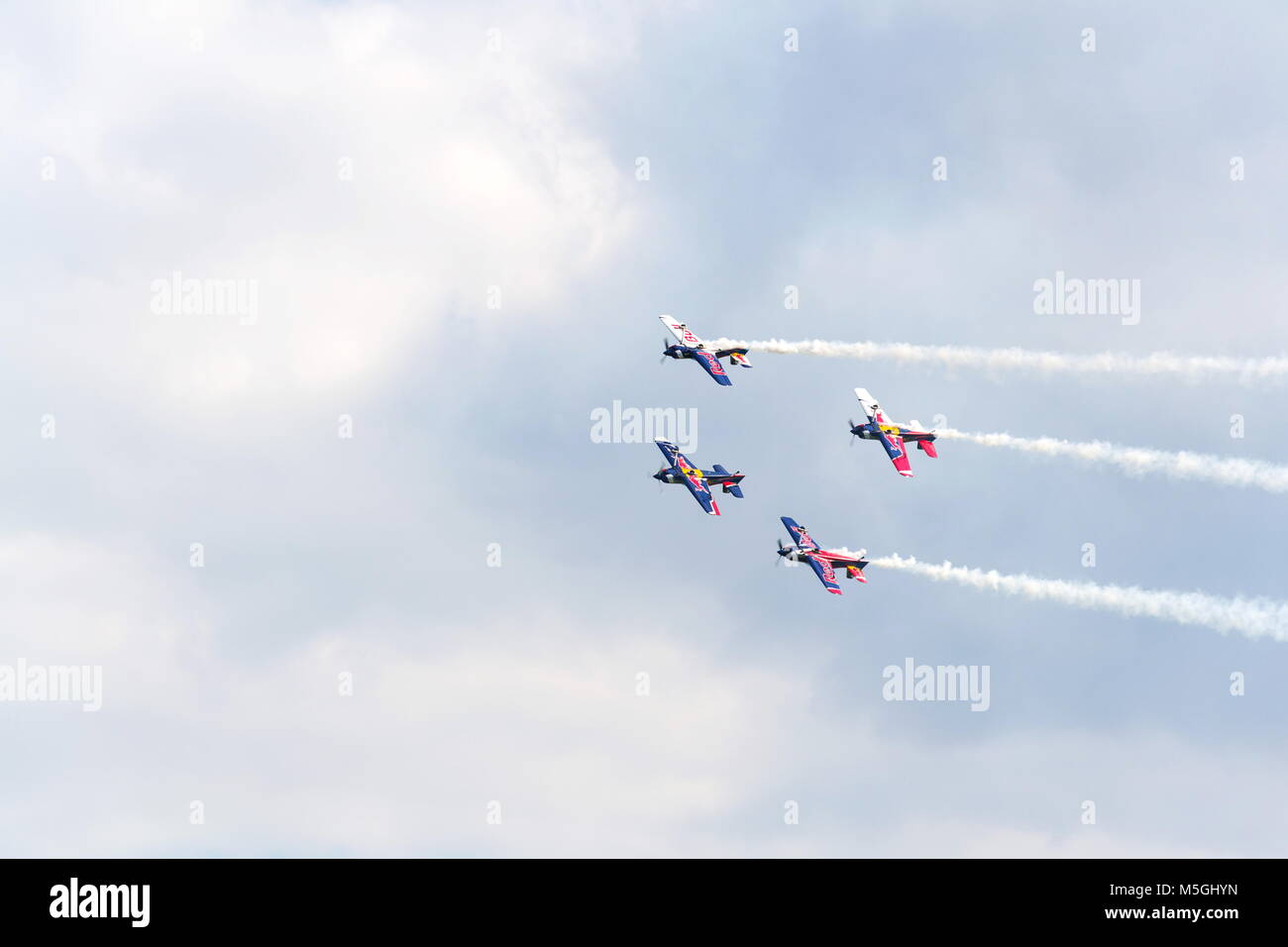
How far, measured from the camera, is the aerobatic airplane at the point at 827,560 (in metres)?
190

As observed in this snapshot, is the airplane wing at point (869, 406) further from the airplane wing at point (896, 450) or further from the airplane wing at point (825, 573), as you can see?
the airplane wing at point (825, 573)

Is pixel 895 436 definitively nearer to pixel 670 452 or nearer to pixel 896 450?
pixel 896 450

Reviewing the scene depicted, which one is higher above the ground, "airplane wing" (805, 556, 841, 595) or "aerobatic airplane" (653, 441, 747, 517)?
"aerobatic airplane" (653, 441, 747, 517)

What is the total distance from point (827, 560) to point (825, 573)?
1.27 metres

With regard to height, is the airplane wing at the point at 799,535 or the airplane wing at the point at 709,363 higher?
the airplane wing at the point at 709,363

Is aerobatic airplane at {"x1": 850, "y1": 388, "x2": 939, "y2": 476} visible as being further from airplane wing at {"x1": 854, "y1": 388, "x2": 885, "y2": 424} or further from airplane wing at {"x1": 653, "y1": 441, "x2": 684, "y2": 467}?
airplane wing at {"x1": 653, "y1": 441, "x2": 684, "y2": 467}

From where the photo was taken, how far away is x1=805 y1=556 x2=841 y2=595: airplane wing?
623 feet

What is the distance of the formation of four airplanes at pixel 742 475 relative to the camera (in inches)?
7461

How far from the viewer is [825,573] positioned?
19125cm


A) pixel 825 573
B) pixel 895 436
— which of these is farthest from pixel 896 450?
pixel 825 573
